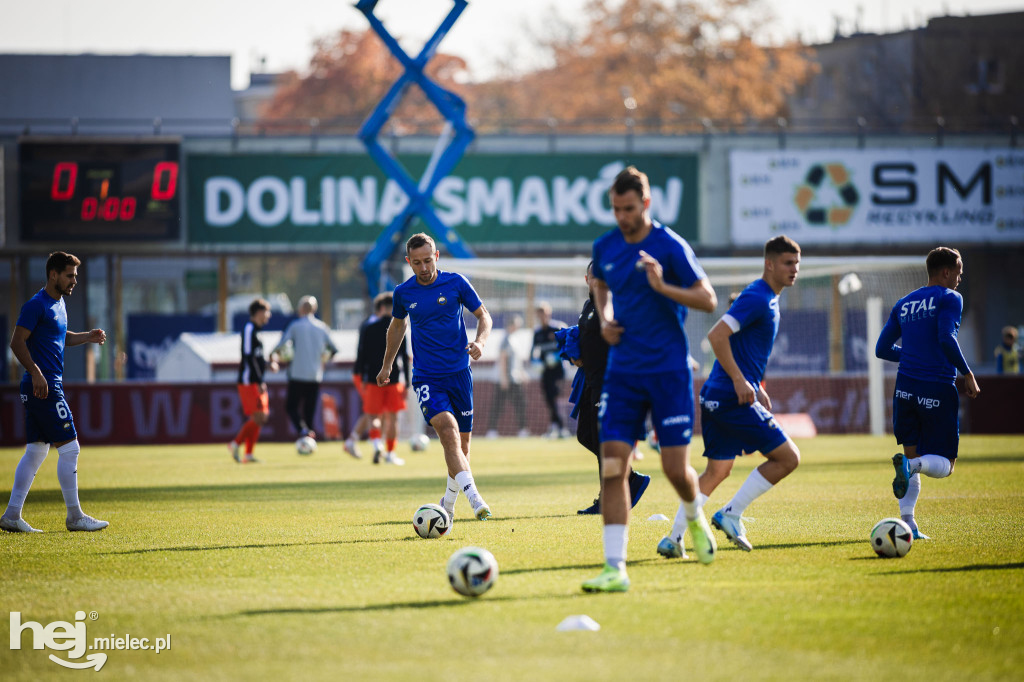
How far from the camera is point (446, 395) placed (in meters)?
10.2

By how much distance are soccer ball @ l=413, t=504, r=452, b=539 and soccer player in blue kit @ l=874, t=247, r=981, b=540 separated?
10.4 ft

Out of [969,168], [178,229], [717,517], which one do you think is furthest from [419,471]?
[969,168]

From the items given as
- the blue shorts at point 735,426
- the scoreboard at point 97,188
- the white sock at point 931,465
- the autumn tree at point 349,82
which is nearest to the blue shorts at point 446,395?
the blue shorts at point 735,426

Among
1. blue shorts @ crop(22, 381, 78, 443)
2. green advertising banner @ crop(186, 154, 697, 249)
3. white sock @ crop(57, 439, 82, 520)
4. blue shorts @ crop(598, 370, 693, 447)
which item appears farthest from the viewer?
green advertising banner @ crop(186, 154, 697, 249)

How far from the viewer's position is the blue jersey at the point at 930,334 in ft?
30.1

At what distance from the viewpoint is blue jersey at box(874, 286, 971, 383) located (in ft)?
30.1

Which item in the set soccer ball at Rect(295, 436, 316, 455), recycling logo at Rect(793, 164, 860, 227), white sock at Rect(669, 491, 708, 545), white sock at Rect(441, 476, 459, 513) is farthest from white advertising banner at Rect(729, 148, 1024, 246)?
white sock at Rect(669, 491, 708, 545)

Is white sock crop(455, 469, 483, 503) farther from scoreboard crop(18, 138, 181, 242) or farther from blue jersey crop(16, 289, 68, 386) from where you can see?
scoreboard crop(18, 138, 181, 242)

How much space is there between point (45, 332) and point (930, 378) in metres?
6.58

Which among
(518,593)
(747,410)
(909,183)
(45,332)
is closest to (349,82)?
(909,183)

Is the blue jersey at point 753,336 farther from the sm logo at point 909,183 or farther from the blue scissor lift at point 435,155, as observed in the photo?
the sm logo at point 909,183

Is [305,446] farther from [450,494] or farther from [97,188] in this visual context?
[97,188]

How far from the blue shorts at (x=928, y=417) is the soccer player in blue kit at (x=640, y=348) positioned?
2.82 metres

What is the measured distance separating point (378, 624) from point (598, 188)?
28.8m
